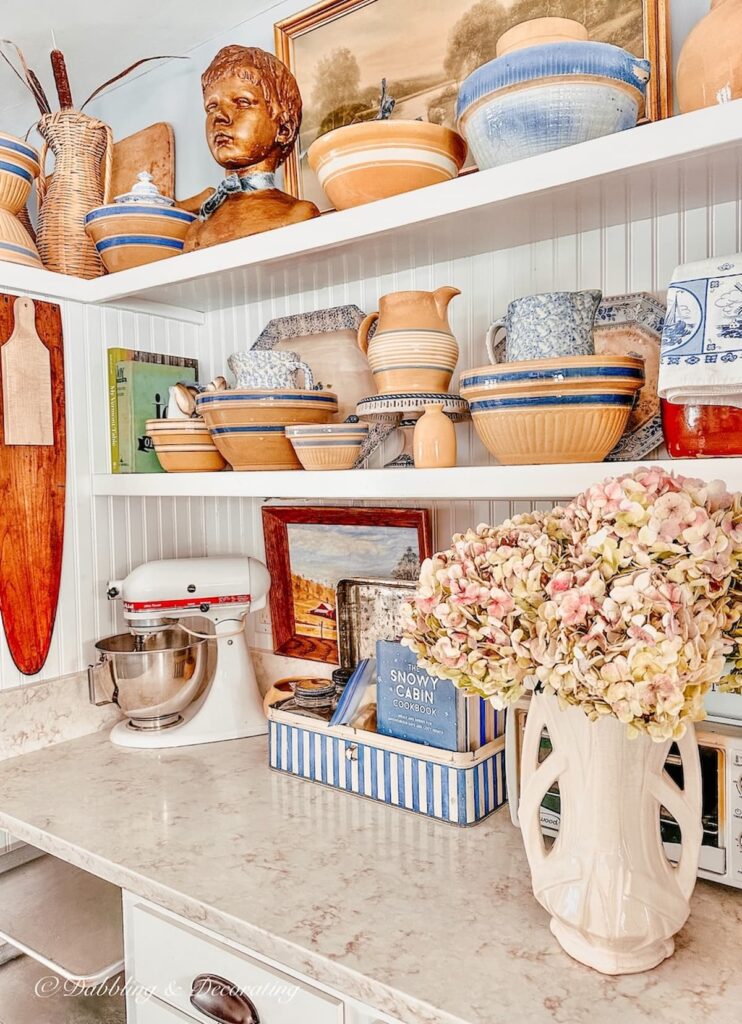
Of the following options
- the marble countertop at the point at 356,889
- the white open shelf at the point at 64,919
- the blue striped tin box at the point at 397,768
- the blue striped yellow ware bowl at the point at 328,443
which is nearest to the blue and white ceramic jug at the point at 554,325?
the blue striped yellow ware bowl at the point at 328,443

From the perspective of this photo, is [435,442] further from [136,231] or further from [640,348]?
[136,231]

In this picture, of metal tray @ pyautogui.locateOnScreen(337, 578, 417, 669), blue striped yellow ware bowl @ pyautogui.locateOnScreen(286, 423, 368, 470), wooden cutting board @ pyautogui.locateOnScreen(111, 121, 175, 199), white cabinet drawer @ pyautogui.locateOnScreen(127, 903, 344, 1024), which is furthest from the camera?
wooden cutting board @ pyautogui.locateOnScreen(111, 121, 175, 199)

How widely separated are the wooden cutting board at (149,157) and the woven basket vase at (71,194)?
0.53 ft

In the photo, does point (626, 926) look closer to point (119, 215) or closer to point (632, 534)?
point (632, 534)

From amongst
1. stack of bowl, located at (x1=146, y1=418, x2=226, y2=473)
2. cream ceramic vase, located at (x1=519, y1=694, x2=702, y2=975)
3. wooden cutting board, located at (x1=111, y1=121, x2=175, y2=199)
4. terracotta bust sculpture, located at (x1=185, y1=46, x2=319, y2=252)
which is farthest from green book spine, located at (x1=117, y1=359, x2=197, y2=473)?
cream ceramic vase, located at (x1=519, y1=694, x2=702, y2=975)

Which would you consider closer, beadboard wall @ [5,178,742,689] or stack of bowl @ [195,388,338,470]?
beadboard wall @ [5,178,742,689]

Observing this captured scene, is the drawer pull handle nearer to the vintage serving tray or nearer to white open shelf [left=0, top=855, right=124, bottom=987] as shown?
white open shelf [left=0, top=855, right=124, bottom=987]

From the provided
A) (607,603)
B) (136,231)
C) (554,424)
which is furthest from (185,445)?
(607,603)

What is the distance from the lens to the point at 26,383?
5.20 ft

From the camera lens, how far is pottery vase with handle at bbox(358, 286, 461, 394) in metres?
1.30

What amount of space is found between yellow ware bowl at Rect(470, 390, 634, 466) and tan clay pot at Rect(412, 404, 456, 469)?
4.0 inches

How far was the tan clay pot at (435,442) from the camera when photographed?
125cm

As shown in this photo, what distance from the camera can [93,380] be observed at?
1.72m

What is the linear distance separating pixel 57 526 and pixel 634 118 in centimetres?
127
